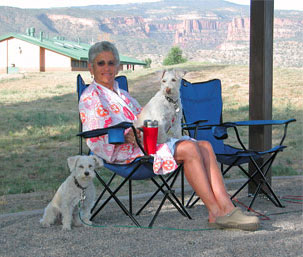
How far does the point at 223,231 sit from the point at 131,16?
5026 inches

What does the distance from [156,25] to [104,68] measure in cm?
12746

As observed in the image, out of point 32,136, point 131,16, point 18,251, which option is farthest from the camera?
point 131,16

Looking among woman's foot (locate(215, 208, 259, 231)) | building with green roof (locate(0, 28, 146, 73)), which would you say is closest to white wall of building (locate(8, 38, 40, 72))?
building with green roof (locate(0, 28, 146, 73))

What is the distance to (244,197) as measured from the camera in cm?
400

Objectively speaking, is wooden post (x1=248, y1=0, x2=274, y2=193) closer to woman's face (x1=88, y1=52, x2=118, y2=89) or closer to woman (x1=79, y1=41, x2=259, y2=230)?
woman (x1=79, y1=41, x2=259, y2=230)

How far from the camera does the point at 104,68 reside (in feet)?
10.9

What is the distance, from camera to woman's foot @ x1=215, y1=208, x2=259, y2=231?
9.32 feet

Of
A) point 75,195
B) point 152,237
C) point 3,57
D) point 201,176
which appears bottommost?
point 152,237

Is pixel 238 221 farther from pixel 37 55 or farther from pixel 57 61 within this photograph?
pixel 37 55

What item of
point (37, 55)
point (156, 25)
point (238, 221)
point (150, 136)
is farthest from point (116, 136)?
point (156, 25)

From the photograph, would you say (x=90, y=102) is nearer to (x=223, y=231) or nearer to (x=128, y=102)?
(x=128, y=102)

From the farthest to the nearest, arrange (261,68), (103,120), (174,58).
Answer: (174,58), (261,68), (103,120)

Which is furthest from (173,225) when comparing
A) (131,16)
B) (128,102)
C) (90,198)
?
(131,16)

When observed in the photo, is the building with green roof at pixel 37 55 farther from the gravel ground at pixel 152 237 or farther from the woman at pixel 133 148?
the gravel ground at pixel 152 237
